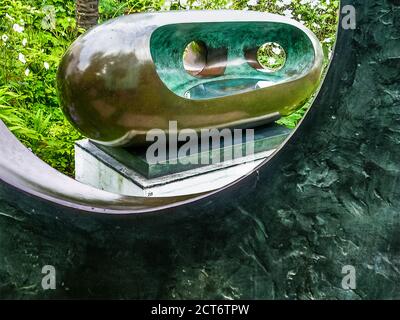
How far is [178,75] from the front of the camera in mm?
3549

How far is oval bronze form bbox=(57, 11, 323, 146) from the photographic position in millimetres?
2939

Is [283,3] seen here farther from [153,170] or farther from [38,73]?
[153,170]

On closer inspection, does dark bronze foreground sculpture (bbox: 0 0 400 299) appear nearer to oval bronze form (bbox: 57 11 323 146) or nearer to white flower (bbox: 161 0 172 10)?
oval bronze form (bbox: 57 11 323 146)

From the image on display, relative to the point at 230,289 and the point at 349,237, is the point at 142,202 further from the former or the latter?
the point at 349,237

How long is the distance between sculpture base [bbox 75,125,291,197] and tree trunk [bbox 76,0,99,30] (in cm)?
141

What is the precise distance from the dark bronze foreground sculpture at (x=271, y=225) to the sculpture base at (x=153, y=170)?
4.58 ft

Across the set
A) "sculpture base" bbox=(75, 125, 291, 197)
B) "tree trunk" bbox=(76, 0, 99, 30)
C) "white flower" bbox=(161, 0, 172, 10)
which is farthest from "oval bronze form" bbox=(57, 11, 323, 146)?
"white flower" bbox=(161, 0, 172, 10)

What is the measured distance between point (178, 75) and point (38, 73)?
1.46 m

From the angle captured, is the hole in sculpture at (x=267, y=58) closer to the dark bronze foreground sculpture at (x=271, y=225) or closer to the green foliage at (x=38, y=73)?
the green foliage at (x=38, y=73)

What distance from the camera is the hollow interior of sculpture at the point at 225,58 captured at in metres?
3.47

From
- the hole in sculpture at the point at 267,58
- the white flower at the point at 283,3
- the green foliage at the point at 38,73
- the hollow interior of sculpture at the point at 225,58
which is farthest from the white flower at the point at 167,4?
the hollow interior of sculpture at the point at 225,58

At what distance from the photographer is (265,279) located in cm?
168

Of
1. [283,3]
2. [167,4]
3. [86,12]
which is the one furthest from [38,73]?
[283,3]
